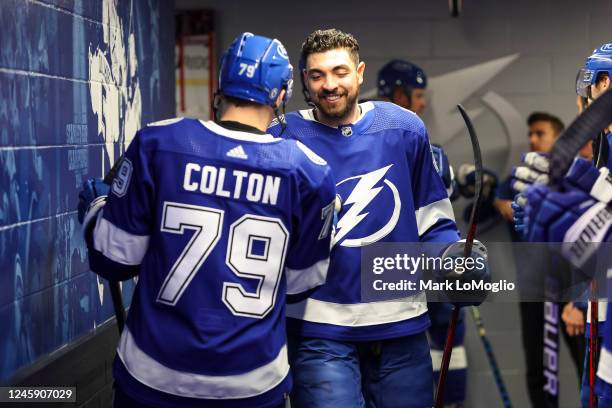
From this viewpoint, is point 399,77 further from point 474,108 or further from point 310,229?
point 310,229

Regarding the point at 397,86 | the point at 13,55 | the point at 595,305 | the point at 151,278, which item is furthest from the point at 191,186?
the point at 397,86

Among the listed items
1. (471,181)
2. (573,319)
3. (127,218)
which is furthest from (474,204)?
(471,181)

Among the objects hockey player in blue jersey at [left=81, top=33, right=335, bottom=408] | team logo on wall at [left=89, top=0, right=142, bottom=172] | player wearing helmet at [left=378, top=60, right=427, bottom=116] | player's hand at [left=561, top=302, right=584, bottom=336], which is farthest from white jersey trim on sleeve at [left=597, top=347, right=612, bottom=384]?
player wearing helmet at [left=378, top=60, right=427, bottom=116]

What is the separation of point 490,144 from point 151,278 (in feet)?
11.4

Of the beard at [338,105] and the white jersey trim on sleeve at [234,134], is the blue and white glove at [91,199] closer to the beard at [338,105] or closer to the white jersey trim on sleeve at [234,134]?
the white jersey trim on sleeve at [234,134]

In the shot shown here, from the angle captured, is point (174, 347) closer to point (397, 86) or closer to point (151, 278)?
point (151, 278)

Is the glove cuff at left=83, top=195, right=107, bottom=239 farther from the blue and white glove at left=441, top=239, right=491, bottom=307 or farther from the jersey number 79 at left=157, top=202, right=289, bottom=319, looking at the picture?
the blue and white glove at left=441, top=239, right=491, bottom=307

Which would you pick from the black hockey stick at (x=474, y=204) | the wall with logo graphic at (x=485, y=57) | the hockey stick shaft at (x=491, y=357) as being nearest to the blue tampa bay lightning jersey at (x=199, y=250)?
the black hockey stick at (x=474, y=204)

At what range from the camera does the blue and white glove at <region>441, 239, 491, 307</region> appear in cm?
316

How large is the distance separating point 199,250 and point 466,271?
3.08 ft

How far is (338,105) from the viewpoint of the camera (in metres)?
3.21

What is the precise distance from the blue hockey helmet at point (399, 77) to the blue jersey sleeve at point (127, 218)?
111 inches

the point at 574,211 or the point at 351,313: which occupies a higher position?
the point at 574,211

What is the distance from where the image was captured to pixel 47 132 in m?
3.18
